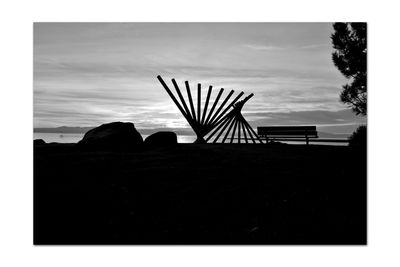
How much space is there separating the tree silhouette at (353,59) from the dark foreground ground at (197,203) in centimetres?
954

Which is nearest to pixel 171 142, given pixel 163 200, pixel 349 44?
pixel 163 200

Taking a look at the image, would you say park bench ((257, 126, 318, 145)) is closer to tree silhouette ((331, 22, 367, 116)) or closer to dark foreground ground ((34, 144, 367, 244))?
tree silhouette ((331, 22, 367, 116))

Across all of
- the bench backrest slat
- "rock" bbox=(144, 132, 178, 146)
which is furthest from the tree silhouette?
"rock" bbox=(144, 132, 178, 146)

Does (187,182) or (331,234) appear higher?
(187,182)

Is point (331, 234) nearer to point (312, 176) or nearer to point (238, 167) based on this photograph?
point (312, 176)

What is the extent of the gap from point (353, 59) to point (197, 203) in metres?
13.5

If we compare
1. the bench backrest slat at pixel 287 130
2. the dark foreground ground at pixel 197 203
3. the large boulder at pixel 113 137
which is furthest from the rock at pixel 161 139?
the bench backrest slat at pixel 287 130

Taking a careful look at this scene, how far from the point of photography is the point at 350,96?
16.8 metres

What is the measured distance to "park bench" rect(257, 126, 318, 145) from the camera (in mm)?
15641

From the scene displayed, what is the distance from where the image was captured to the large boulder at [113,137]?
11.7m

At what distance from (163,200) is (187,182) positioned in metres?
1.11

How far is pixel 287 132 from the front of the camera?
648 inches

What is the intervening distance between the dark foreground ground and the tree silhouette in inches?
376

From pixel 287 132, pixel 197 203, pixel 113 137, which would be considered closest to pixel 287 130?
pixel 287 132
